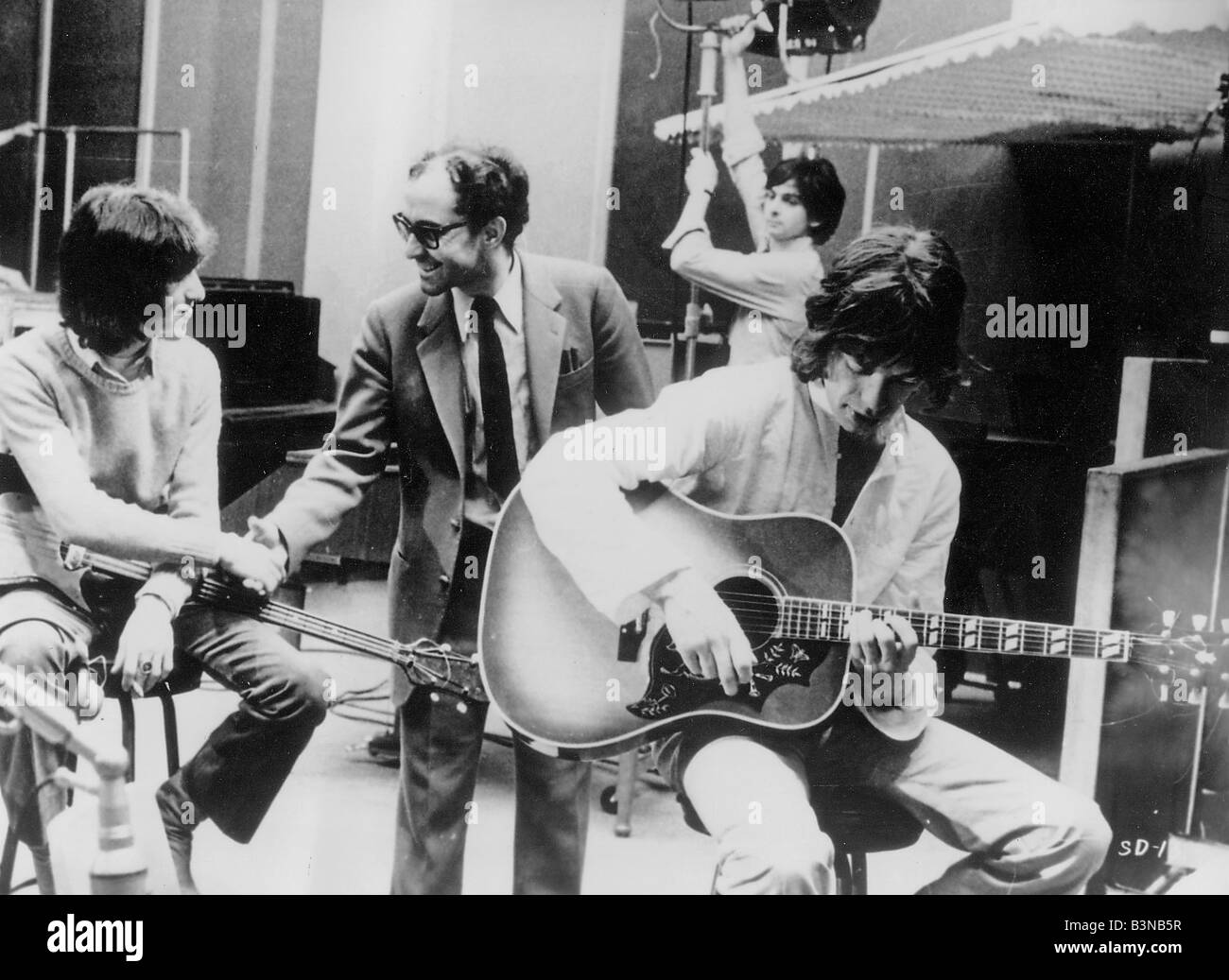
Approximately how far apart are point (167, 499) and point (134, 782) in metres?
0.59

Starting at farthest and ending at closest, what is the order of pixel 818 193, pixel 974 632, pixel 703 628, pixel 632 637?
pixel 818 193, pixel 974 632, pixel 632 637, pixel 703 628

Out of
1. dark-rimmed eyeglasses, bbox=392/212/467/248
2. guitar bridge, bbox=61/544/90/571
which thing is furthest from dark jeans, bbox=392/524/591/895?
guitar bridge, bbox=61/544/90/571

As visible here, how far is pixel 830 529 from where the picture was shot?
2.42m

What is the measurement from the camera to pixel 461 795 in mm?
2566

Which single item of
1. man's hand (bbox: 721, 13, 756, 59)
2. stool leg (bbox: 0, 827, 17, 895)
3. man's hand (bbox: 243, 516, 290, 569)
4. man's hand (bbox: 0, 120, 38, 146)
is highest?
man's hand (bbox: 721, 13, 756, 59)

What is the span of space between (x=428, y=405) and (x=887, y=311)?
960 mm

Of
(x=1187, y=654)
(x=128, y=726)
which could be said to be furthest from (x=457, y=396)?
(x=1187, y=654)

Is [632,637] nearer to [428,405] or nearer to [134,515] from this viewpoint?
[428,405]

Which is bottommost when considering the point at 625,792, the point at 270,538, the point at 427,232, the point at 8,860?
the point at 8,860

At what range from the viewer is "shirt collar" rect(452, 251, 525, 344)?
2506 millimetres

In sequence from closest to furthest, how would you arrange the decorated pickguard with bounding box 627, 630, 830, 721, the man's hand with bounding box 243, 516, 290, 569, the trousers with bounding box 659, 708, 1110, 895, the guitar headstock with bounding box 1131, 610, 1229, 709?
the trousers with bounding box 659, 708, 1110, 895, the decorated pickguard with bounding box 627, 630, 830, 721, the man's hand with bounding box 243, 516, 290, 569, the guitar headstock with bounding box 1131, 610, 1229, 709

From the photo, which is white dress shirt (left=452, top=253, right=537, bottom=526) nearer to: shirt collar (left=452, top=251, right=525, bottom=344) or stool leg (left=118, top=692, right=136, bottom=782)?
shirt collar (left=452, top=251, right=525, bottom=344)

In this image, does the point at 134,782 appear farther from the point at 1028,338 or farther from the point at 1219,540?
the point at 1219,540

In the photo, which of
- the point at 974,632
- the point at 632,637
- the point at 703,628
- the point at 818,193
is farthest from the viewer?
the point at 818,193
